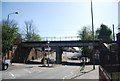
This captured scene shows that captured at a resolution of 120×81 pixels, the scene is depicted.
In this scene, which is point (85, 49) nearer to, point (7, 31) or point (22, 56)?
point (22, 56)

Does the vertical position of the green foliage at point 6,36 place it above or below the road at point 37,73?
above

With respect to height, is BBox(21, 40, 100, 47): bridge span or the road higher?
BBox(21, 40, 100, 47): bridge span

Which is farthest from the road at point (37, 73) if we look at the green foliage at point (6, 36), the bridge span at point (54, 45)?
the bridge span at point (54, 45)

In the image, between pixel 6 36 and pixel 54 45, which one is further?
pixel 54 45

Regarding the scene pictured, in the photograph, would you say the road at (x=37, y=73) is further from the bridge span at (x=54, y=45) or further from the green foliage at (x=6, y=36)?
the bridge span at (x=54, y=45)

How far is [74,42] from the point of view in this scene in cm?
4959

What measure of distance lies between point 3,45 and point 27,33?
36.8 m

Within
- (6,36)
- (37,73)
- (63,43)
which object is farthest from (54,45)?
(37,73)

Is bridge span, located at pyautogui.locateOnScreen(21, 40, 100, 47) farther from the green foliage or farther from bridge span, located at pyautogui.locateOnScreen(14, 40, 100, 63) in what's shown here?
the green foliage

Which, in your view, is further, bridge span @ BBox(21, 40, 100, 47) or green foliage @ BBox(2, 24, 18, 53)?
bridge span @ BBox(21, 40, 100, 47)

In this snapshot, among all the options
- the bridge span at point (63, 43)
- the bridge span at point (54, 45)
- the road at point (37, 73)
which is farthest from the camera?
the bridge span at point (63, 43)

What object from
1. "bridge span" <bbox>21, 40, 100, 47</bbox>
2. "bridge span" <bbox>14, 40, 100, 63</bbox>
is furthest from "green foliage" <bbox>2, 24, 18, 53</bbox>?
"bridge span" <bbox>21, 40, 100, 47</bbox>

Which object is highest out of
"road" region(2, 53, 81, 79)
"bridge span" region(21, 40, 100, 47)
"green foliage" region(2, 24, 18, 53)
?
"green foliage" region(2, 24, 18, 53)

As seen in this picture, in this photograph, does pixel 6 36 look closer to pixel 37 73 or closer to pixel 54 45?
pixel 37 73
